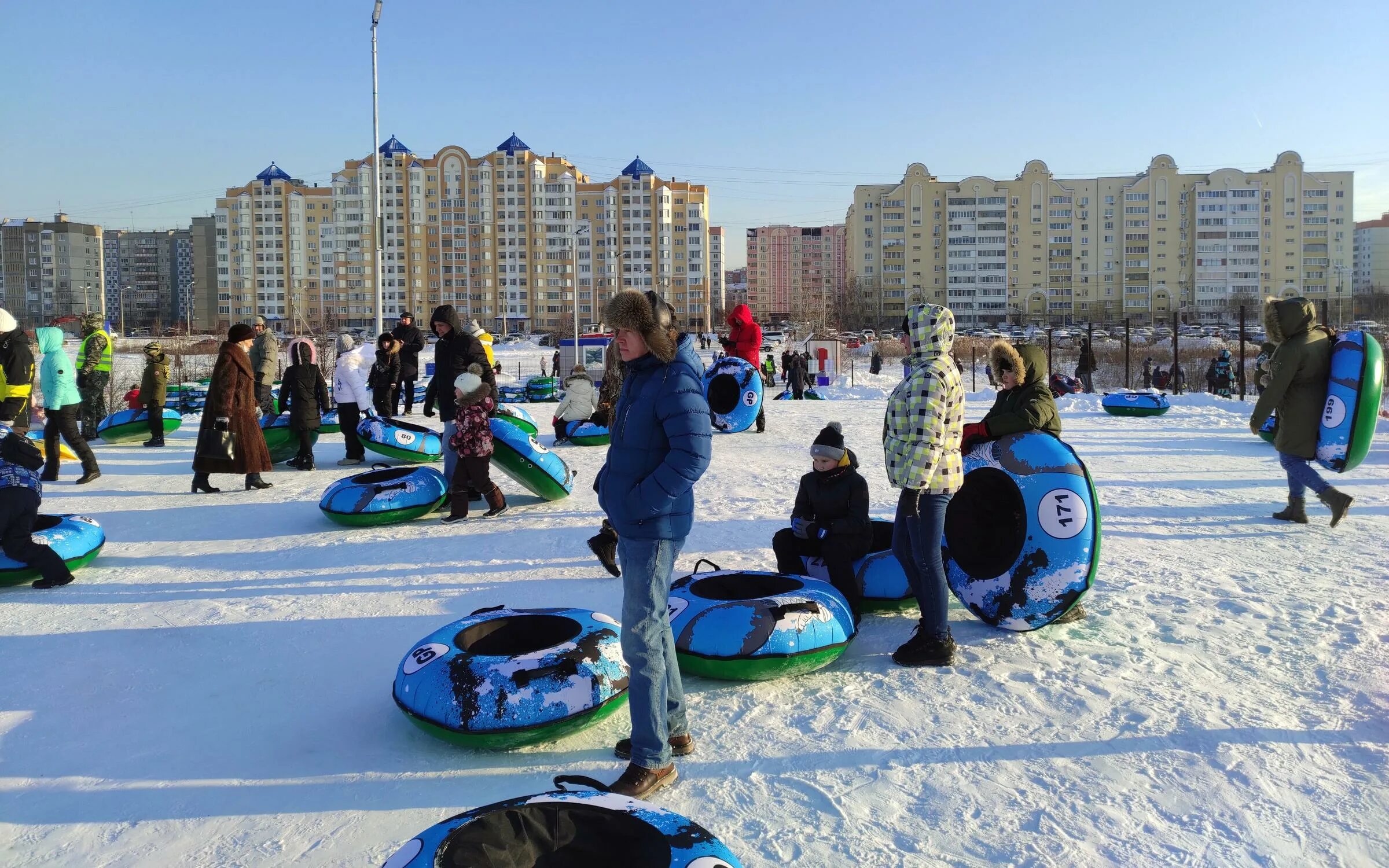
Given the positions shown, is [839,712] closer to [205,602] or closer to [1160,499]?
[205,602]

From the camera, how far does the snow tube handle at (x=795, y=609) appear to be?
173 inches

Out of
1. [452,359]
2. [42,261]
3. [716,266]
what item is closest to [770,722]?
[452,359]

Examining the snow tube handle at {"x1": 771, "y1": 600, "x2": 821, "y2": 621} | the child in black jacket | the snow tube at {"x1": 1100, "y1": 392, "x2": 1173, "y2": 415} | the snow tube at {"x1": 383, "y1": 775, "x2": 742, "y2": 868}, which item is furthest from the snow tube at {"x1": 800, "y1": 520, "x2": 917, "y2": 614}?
the snow tube at {"x1": 1100, "y1": 392, "x2": 1173, "y2": 415}

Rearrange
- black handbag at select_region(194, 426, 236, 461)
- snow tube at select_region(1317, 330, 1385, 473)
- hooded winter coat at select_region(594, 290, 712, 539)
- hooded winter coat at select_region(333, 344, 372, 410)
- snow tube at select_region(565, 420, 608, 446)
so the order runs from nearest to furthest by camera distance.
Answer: hooded winter coat at select_region(594, 290, 712, 539)
snow tube at select_region(1317, 330, 1385, 473)
black handbag at select_region(194, 426, 236, 461)
hooded winter coat at select_region(333, 344, 372, 410)
snow tube at select_region(565, 420, 608, 446)

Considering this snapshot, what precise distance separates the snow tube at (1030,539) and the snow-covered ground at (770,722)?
22 cm

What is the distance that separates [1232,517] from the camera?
8305mm

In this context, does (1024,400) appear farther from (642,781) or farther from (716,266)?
(716,266)

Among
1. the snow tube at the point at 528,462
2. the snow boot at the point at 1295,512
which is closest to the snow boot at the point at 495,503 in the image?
the snow tube at the point at 528,462

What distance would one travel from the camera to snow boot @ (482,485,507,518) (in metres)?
8.34

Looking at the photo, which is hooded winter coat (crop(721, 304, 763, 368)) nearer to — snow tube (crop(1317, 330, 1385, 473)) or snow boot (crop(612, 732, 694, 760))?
snow tube (crop(1317, 330, 1385, 473))

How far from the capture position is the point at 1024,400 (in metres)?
5.17

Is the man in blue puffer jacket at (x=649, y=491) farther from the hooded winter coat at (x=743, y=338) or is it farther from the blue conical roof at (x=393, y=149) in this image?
the blue conical roof at (x=393, y=149)

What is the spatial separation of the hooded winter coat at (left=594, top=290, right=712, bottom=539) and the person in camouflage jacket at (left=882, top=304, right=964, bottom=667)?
1.46 m

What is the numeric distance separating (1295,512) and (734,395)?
8363 mm
